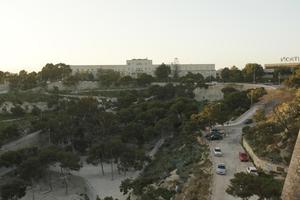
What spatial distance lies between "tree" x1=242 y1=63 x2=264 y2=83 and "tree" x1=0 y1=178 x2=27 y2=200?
234ft

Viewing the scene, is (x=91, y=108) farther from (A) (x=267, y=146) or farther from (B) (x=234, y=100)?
(A) (x=267, y=146)

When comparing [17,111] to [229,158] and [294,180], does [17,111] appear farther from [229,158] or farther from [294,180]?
[294,180]

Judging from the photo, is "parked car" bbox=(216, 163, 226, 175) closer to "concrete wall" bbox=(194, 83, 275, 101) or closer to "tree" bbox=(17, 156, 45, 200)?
"tree" bbox=(17, 156, 45, 200)

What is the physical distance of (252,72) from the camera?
9906cm

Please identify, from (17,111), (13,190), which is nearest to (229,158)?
(13,190)

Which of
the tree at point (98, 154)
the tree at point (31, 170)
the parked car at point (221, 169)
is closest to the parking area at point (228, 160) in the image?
the parked car at point (221, 169)

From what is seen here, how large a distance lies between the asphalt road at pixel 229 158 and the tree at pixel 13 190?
1610 centimetres

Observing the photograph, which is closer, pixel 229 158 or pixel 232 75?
pixel 229 158

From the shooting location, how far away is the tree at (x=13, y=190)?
1371 inches

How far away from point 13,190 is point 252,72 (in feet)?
244

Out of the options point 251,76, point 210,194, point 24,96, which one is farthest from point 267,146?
point 251,76

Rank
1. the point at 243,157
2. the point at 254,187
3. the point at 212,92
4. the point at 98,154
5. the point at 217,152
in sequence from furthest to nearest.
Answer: the point at 212,92 → the point at 98,154 → the point at 217,152 → the point at 243,157 → the point at 254,187

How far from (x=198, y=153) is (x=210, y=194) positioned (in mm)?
13431

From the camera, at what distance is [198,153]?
4084cm
